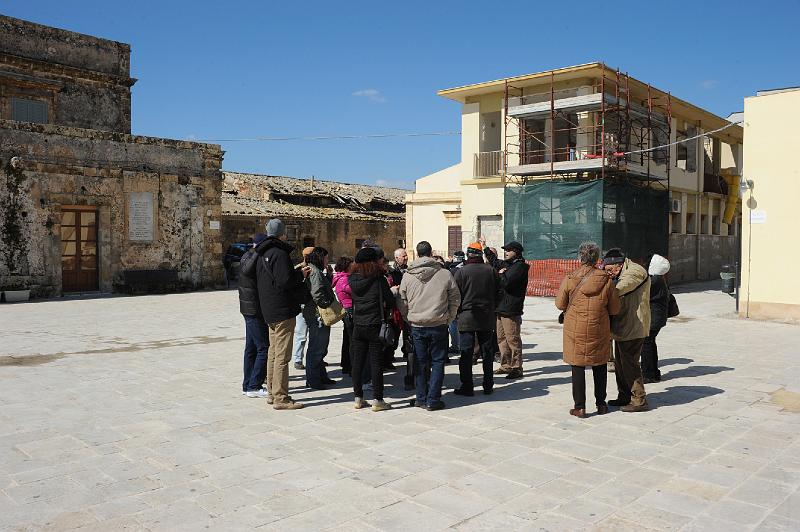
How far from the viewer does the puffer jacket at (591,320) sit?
5.96 metres

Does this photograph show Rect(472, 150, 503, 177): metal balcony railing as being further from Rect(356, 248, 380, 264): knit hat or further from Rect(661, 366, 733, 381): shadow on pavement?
Rect(356, 248, 380, 264): knit hat

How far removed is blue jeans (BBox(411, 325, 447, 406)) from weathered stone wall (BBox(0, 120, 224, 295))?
15209 millimetres

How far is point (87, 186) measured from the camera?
62.1 ft

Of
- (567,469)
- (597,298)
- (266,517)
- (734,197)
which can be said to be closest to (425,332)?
(597,298)

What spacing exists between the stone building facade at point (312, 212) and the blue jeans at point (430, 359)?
2520 centimetres

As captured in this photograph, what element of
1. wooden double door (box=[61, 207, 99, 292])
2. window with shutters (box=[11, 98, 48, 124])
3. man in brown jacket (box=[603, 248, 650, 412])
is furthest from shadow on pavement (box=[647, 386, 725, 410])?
window with shutters (box=[11, 98, 48, 124])

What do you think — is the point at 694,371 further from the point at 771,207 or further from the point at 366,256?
the point at 771,207

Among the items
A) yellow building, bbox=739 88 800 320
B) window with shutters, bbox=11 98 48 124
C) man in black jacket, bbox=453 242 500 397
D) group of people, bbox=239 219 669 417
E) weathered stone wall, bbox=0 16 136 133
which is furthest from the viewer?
window with shutters, bbox=11 98 48 124

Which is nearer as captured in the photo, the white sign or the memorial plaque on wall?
the white sign

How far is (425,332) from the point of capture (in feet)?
20.9

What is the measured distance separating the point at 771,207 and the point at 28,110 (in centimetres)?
2220

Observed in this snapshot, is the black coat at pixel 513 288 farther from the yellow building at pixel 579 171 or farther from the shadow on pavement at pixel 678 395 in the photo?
the yellow building at pixel 579 171

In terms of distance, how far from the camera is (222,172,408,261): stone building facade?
31.7 metres

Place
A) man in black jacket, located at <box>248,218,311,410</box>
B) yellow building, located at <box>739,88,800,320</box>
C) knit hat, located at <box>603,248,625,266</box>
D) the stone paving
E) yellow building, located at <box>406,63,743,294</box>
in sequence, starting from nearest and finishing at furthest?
the stone paving
man in black jacket, located at <box>248,218,311,410</box>
knit hat, located at <box>603,248,625,266</box>
yellow building, located at <box>739,88,800,320</box>
yellow building, located at <box>406,63,743,294</box>
